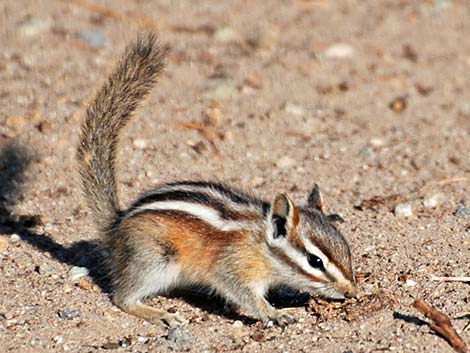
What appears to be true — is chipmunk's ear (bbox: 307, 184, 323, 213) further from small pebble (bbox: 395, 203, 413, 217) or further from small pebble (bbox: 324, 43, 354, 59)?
small pebble (bbox: 324, 43, 354, 59)

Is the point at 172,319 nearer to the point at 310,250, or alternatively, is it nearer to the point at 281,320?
the point at 281,320

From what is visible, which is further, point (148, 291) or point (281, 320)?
point (148, 291)

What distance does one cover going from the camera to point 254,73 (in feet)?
31.7

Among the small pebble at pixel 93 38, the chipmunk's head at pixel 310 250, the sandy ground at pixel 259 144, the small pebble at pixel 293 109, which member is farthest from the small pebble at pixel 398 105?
the chipmunk's head at pixel 310 250

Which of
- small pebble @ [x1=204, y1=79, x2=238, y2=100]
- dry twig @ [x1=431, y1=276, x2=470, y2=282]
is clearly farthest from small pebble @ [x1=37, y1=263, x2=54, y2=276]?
small pebble @ [x1=204, y1=79, x2=238, y2=100]

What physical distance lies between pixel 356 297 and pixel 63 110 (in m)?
3.84

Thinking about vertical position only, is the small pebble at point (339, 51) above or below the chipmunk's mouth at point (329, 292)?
above

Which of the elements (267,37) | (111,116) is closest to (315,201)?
(111,116)

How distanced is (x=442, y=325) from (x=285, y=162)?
2.94 m

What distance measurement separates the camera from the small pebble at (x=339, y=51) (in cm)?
1012

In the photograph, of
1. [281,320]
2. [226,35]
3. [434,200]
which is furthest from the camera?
[226,35]

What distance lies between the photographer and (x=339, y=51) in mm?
10188

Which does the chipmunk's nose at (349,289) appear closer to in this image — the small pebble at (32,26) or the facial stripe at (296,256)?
the facial stripe at (296,256)

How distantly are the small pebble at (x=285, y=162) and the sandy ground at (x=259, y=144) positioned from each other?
19mm
